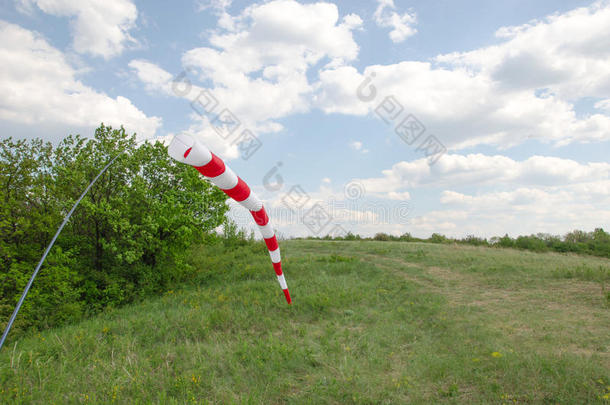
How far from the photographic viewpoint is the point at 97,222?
1655cm

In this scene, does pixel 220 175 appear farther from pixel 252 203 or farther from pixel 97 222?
pixel 97 222

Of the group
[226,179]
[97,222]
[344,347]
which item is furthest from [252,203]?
[97,222]

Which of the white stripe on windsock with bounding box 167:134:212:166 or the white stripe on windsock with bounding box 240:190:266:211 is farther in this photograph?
the white stripe on windsock with bounding box 240:190:266:211

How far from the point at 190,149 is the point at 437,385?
6692 millimetres

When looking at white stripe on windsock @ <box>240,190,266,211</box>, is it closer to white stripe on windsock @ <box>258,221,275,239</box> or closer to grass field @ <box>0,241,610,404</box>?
white stripe on windsock @ <box>258,221,275,239</box>

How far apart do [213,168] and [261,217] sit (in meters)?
2.83

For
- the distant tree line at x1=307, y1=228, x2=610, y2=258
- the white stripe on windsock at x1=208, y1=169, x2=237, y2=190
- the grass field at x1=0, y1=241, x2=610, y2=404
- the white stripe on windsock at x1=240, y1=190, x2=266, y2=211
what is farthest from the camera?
the distant tree line at x1=307, y1=228, x2=610, y2=258

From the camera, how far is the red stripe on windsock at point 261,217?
8898mm

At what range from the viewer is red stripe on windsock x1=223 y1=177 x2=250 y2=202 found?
7719mm

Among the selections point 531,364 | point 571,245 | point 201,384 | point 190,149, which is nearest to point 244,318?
point 201,384

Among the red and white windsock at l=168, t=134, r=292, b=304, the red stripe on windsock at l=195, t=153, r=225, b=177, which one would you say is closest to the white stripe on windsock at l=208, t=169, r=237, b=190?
the red and white windsock at l=168, t=134, r=292, b=304

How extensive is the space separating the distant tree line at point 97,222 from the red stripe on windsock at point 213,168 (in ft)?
35.3

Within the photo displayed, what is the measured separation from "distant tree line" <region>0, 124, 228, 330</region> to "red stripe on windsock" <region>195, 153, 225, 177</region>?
10771mm

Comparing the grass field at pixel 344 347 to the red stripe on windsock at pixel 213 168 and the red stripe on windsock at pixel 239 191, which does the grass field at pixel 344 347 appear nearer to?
the red stripe on windsock at pixel 239 191
